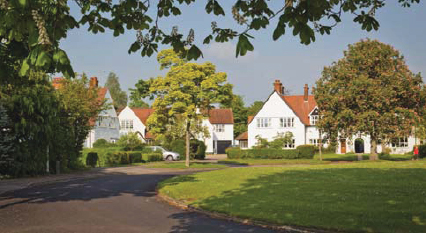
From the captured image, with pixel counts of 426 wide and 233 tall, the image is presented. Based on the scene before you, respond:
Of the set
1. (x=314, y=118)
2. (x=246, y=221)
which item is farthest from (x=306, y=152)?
(x=246, y=221)

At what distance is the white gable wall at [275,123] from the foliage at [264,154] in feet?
51.1

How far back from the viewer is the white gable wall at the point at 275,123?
220 feet

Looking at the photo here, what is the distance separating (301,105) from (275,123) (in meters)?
7.04

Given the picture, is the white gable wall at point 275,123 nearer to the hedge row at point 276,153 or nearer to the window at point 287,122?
the window at point 287,122

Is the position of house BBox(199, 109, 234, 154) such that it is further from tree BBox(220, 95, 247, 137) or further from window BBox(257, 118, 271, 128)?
tree BBox(220, 95, 247, 137)

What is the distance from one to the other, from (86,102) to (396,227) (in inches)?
1073

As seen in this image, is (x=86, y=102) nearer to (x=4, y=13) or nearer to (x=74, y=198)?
(x=74, y=198)

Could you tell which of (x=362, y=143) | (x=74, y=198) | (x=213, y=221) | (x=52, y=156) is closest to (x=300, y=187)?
(x=213, y=221)

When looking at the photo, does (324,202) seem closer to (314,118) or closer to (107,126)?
(314,118)

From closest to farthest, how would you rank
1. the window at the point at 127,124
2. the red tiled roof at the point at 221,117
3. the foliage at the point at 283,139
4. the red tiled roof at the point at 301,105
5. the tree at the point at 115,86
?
the foliage at the point at 283,139, the red tiled roof at the point at 301,105, the window at the point at 127,124, the red tiled roof at the point at 221,117, the tree at the point at 115,86

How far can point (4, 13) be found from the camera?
167 inches

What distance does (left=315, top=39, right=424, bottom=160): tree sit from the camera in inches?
1558

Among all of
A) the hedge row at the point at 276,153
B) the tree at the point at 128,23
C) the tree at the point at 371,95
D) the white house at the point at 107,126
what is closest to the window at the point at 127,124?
the white house at the point at 107,126

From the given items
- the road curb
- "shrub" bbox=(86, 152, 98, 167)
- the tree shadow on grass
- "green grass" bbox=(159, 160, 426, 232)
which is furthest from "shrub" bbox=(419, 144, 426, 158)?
the road curb
